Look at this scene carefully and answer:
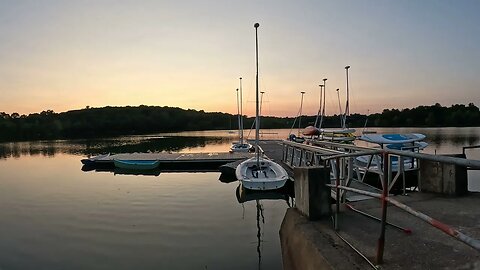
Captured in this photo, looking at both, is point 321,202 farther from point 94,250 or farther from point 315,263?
point 94,250

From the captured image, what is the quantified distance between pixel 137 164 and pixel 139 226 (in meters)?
16.1

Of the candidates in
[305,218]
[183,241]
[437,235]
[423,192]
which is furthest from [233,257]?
[437,235]

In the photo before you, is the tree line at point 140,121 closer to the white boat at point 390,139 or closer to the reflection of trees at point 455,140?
the reflection of trees at point 455,140

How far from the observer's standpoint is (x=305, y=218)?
5613 mm

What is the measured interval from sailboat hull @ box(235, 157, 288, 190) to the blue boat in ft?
37.7

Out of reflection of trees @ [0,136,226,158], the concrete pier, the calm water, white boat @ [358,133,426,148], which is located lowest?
the calm water

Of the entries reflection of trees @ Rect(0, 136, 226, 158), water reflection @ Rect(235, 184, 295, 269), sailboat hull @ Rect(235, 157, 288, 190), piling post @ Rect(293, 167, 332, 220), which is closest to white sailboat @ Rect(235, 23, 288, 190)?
sailboat hull @ Rect(235, 157, 288, 190)

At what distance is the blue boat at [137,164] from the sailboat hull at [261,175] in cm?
1150

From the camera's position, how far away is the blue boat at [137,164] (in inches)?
1069

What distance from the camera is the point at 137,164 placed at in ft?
89.4

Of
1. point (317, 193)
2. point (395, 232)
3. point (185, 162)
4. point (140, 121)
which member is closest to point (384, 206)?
point (395, 232)

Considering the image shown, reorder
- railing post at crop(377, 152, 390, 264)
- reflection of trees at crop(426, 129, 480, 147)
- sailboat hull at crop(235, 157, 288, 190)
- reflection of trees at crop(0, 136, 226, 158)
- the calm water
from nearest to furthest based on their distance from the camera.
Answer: railing post at crop(377, 152, 390, 264)
the calm water
sailboat hull at crop(235, 157, 288, 190)
reflection of trees at crop(0, 136, 226, 158)
reflection of trees at crop(426, 129, 480, 147)

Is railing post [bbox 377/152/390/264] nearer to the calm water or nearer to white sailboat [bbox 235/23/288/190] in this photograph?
the calm water

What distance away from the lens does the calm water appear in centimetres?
883
